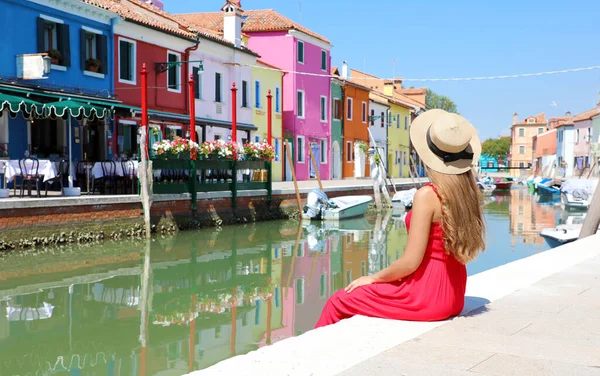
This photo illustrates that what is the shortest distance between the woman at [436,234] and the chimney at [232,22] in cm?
2666

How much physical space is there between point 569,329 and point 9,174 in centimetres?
1323

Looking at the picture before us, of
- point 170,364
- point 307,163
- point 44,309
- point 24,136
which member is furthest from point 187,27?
point 170,364

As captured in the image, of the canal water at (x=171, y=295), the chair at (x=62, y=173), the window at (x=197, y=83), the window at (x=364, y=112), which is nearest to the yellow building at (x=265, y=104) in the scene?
the window at (x=197, y=83)

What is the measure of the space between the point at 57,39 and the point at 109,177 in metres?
5.37

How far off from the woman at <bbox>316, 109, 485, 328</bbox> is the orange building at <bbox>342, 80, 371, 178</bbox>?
38623 mm

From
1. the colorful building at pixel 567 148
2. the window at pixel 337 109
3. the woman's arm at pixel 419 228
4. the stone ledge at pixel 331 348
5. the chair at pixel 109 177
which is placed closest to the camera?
the stone ledge at pixel 331 348

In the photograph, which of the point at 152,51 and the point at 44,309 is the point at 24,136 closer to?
the point at 152,51

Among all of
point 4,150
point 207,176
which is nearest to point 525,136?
point 207,176

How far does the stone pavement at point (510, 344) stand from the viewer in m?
3.66

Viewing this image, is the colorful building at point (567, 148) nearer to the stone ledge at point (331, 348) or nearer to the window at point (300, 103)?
the window at point (300, 103)

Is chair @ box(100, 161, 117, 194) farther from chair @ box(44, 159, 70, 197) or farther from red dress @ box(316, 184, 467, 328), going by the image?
red dress @ box(316, 184, 467, 328)

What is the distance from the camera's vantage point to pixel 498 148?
116m

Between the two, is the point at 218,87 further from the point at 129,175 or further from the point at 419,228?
the point at 419,228

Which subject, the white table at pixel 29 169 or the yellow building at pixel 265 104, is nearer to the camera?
the white table at pixel 29 169
